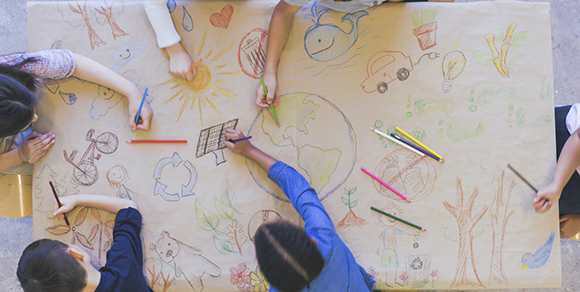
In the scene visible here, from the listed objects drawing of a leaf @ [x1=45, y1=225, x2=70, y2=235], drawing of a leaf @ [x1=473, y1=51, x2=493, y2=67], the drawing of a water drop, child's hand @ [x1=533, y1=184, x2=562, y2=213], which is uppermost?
drawing of a leaf @ [x1=473, y1=51, x2=493, y2=67]

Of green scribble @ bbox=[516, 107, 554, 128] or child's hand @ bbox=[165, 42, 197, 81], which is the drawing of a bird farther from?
child's hand @ bbox=[165, 42, 197, 81]

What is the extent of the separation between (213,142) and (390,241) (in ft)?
2.03

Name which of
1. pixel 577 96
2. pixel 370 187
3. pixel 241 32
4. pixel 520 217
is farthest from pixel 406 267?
pixel 577 96

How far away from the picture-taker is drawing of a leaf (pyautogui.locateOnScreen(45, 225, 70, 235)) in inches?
38.2

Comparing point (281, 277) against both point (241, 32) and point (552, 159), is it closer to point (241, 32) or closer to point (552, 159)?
point (241, 32)

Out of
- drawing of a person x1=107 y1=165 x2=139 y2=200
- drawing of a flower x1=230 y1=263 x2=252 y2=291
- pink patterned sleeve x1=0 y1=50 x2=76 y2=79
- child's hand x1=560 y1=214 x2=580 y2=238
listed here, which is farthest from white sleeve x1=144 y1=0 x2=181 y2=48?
child's hand x1=560 y1=214 x2=580 y2=238

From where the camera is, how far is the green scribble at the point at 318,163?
1.01 meters

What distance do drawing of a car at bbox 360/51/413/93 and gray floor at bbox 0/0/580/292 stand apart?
0.95m

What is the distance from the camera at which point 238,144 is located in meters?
1.00

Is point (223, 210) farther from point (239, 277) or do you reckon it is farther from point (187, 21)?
point (187, 21)

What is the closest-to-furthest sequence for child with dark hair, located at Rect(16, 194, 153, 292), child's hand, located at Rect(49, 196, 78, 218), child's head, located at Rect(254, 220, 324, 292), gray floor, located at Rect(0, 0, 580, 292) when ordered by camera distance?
child's head, located at Rect(254, 220, 324, 292), child with dark hair, located at Rect(16, 194, 153, 292), child's hand, located at Rect(49, 196, 78, 218), gray floor, located at Rect(0, 0, 580, 292)

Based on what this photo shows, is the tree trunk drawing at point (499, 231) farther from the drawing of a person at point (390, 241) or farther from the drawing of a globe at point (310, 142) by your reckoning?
the drawing of a globe at point (310, 142)

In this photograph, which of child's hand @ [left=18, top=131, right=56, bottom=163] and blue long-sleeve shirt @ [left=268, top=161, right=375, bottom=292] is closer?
blue long-sleeve shirt @ [left=268, top=161, right=375, bottom=292]

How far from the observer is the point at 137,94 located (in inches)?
38.9
